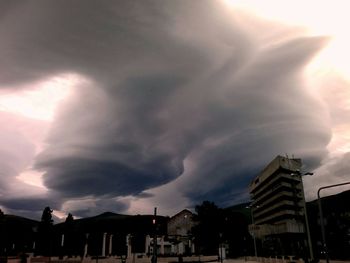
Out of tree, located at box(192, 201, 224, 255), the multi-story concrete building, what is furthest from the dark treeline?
the multi-story concrete building

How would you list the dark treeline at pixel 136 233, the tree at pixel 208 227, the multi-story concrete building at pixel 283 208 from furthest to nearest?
the tree at pixel 208 227 → the multi-story concrete building at pixel 283 208 → the dark treeline at pixel 136 233

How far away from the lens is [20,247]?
106 metres

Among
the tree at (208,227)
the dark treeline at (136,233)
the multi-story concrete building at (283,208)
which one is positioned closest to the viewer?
the dark treeline at (136,233)

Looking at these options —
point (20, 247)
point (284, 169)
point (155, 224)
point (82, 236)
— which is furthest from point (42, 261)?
point (284, 169)

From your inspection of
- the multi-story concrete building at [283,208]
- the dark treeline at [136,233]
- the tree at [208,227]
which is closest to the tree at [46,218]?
the dark treeline at [136,233]

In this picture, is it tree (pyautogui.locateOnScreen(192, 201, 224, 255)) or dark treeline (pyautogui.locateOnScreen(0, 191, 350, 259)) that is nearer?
dark treeline (pyautogui.locateOnScreen(0, 191, 350, 259))

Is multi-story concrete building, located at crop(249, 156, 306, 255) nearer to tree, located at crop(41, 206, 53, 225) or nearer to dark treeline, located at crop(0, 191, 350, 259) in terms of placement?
dark treeline, located at crop(0, 191, 350, 259)

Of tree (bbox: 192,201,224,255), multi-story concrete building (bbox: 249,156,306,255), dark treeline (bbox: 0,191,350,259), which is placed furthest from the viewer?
tree (bbox: 192,201,224,255)

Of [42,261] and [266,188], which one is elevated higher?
[266,188]

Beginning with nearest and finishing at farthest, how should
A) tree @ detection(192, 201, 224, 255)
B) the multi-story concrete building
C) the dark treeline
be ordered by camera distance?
the dark treeline
the multi-story concrete building
tree @ detection(192, 201, 224, 255)

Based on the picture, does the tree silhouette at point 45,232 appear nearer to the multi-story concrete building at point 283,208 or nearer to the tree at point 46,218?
the tree at point 46,218

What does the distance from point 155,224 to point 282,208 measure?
285 ft

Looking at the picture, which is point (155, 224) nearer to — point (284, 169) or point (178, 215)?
point (284, 169)

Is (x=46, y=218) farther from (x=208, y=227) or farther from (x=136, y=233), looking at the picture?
(x=208, y=227)
